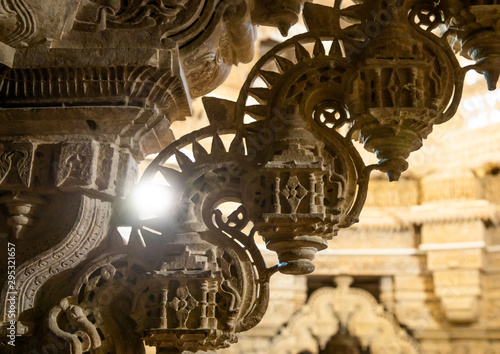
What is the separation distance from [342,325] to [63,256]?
14.2ft

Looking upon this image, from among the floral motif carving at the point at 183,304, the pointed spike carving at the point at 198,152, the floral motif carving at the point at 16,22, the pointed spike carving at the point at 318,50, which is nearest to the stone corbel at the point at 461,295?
the pointed spike carving at the point at 318,50

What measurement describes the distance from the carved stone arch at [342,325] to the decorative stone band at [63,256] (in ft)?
12.9

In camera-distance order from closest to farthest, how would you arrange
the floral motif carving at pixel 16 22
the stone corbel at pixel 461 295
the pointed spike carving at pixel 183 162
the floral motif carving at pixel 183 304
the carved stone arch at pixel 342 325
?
1. the floral motif carving at pixel 183 304
2. the floral motif carving at pixel 16 22
3. the pointed spike carving at pixel 183 162
4. the stone corbel at pixel 461 295
5. the carved stone arch at pixel 342 325

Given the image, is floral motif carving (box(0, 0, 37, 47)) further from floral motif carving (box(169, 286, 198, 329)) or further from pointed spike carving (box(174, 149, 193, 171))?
floral motif carving (box(169, 286, 198, 329))

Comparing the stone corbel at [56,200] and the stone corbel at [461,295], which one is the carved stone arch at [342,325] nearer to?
the stone corbel at [461,295]

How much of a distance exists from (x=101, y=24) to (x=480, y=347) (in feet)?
16.1

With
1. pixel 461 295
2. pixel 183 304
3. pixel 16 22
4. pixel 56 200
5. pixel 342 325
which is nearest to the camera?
pixel 183 304

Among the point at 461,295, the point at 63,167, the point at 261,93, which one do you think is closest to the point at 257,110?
the point at 261,93

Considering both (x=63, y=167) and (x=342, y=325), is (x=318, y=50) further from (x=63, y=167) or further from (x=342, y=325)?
(x=342, y=325)

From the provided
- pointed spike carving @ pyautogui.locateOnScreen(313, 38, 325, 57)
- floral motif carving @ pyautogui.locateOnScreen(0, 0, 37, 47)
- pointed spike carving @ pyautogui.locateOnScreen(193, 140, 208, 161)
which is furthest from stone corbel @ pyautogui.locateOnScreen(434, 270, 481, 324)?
floral motif carving @ pyautogui.locateOnScreen(0, 0, 37, 47)

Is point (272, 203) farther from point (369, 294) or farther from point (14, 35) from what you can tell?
point (369, 294)

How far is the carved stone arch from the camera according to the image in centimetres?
609

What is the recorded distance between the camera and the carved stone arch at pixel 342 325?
20.0 feet

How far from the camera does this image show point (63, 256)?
248 cm
